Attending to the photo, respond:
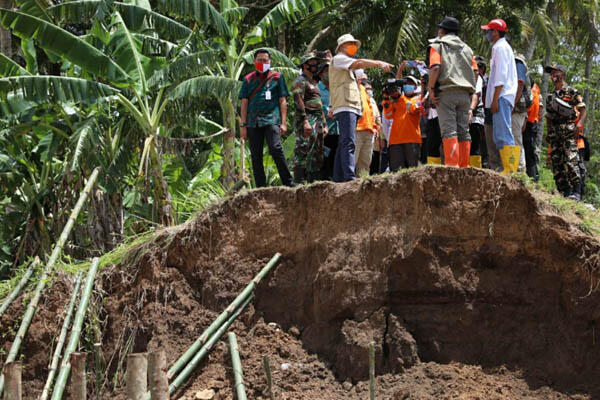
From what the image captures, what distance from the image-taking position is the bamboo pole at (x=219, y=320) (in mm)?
7504

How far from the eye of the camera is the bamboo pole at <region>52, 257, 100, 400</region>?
7.36m

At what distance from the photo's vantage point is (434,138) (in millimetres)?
8312

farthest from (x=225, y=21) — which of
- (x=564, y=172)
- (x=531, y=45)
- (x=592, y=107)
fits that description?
(x=592, y=107)

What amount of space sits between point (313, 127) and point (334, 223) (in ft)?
3.78

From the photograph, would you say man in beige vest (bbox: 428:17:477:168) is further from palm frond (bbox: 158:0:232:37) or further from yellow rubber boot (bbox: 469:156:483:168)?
palm frond (bbox: 158:0:232:37)

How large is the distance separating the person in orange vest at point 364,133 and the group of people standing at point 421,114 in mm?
11

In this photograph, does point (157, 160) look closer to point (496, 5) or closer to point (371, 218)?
point (371, 218)

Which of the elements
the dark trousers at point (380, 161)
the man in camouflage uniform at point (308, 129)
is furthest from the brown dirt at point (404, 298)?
the dark trousers at point (380, 161)

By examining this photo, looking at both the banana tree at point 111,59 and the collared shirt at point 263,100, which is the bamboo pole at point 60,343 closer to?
the collared shirt at point 263,100

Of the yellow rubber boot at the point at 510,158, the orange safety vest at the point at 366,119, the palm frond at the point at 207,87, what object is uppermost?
the palm frond at the point at 207,87

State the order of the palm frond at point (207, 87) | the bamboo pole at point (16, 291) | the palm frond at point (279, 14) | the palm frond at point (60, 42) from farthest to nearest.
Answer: the palm frond at point (279, 14)
the palm frond at point (207, 87)
the palm frond at point (60, 42)
the bamboo pole at point (16, 291)

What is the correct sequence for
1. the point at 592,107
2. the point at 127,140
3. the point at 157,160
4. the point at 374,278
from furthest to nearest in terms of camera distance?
the point at 592,107, the point at 127,140, the point at 157,160, the point at 374,278

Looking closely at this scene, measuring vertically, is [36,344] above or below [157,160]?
below

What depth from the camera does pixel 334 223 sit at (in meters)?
7.91
